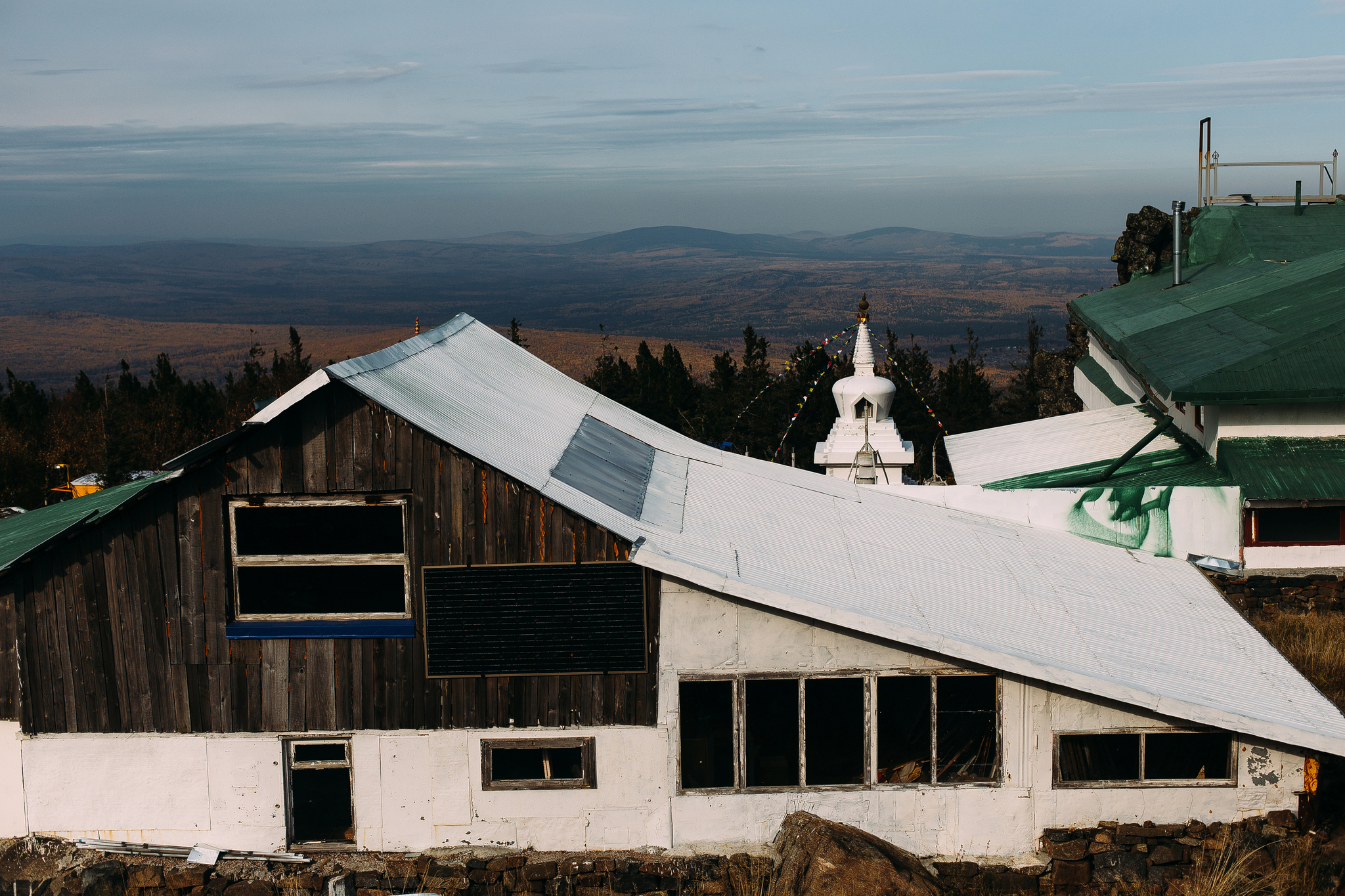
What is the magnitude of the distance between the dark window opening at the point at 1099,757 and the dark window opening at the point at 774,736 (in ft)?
8.52

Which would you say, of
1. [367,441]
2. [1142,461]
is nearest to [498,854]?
[367,441]

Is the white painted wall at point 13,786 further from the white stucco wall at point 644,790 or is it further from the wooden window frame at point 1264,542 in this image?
the wooden window frame at point 1264,542

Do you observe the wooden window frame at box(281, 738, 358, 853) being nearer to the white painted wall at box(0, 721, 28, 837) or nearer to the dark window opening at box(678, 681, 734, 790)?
the white painted wall at box(0, 721, 28, 837)

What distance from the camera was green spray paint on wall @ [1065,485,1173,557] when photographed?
56.6ft

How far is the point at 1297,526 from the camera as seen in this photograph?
18.3 meters

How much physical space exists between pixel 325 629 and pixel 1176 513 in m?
12.8

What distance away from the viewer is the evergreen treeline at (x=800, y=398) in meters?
42.5

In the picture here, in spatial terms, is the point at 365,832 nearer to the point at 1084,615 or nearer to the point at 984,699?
the point at 984,699

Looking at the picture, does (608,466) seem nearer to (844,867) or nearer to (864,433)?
(844,867)

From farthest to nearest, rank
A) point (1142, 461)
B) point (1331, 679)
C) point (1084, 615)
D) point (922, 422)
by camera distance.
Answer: point (922, 422) < point (1142, 461) < point (1331, 679) < point (1084, 615)

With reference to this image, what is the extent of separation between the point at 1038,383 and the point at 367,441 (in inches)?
1750

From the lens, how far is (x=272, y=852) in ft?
36.5

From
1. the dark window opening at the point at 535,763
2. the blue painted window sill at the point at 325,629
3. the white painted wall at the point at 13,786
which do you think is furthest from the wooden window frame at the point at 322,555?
the white painted wall at the point at 13,786

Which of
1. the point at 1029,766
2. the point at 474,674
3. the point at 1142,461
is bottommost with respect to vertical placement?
the point at 1029,766
